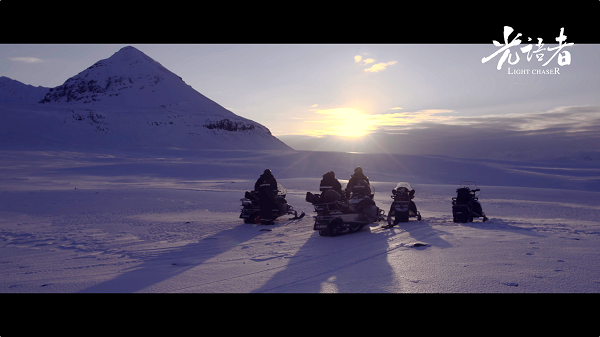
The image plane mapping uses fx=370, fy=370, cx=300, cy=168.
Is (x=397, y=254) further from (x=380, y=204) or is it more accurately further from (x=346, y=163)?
(x=346, y=163)

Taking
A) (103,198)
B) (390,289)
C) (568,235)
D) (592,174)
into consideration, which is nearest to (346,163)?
(592,174)

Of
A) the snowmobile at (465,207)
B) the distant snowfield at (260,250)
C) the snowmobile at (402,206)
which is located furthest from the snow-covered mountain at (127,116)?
the snowmobile at (465,207)

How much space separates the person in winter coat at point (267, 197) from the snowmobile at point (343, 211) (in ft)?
6.94

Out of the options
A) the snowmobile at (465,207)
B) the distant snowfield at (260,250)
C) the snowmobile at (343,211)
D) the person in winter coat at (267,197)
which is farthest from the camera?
the person in winter coat at (267,197)


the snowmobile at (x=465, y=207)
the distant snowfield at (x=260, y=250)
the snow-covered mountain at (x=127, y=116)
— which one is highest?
the snow-covered mountain at (x=127, y=116)

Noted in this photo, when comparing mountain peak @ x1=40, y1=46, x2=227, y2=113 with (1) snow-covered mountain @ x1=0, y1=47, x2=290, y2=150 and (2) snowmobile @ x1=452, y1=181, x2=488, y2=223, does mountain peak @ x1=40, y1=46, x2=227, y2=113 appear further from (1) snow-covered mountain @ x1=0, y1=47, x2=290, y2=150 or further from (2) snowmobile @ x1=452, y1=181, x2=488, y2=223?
(2) snowmobile @ x1=452, y1=181, x2=488, y2=223

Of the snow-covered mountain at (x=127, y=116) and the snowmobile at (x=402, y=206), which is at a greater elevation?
the snow-covered mountain at (x=127, y=116)

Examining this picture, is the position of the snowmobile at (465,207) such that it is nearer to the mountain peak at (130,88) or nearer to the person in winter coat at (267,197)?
the person in winter coat at (267,197)

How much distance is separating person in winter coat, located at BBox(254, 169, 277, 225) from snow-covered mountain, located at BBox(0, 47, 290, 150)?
62.8 meters

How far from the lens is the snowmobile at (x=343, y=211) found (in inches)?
403

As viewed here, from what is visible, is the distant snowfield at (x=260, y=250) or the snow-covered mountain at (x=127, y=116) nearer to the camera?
the distant snowfield at (x=260, y=250)

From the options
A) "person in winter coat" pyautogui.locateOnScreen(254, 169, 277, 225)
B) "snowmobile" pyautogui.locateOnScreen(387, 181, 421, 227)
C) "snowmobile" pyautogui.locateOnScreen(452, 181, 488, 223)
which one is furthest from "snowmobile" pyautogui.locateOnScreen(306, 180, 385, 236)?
"snowmobile" pyautogui.locateOnScreen(452, 181, 488, 223)

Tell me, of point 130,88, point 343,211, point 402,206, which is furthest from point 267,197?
point 130,88

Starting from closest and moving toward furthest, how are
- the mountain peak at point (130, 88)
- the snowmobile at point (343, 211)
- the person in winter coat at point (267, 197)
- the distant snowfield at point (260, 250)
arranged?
1. the distant snowfield at point (260, 250)
2. the snowmobile at point (343, 211)
3. the person in winter coat at point (267, 197)
4. the mountain peak at point (130, 88)
